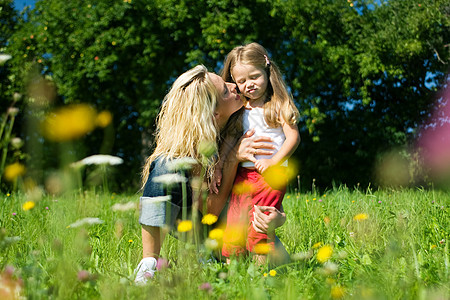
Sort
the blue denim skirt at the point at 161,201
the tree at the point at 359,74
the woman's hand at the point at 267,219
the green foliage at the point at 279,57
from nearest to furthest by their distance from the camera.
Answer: the blue denim skirt at the point at 161,201 < the woman's hand at the point at 267,219 < the green foliage at the point at 279,57 < the tree at the point at 359,74

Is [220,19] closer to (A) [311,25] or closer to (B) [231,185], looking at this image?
(A) [311,25]

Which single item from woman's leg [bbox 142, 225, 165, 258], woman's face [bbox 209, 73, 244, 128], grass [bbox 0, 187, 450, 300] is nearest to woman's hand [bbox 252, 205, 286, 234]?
grass [bbox 0, 187, 450, 300]

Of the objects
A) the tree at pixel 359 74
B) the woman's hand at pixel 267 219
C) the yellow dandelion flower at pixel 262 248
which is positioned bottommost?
the yellow dandelion flower at pixel 262 248

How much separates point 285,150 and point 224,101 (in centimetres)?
46

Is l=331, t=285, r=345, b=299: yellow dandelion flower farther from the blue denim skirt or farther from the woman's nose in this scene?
the woman's nose

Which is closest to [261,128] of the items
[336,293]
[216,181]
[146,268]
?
[216,181]

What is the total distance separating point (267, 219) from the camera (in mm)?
2197

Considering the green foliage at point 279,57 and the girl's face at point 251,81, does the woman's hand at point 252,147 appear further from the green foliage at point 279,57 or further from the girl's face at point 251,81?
the green foliage at point 279,57

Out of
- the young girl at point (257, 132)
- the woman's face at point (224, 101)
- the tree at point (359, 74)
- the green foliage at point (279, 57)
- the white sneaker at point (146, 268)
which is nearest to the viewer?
the white sneaker at point (146, 268)

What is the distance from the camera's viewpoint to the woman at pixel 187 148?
2.09 meters

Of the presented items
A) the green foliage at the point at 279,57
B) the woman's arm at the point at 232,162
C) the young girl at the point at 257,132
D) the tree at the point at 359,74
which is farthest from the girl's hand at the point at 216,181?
the tree at the point at 359,74

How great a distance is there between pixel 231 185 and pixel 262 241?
0.38 metres

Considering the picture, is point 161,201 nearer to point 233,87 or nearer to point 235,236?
point 235,236

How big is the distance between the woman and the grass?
0.39 feet
